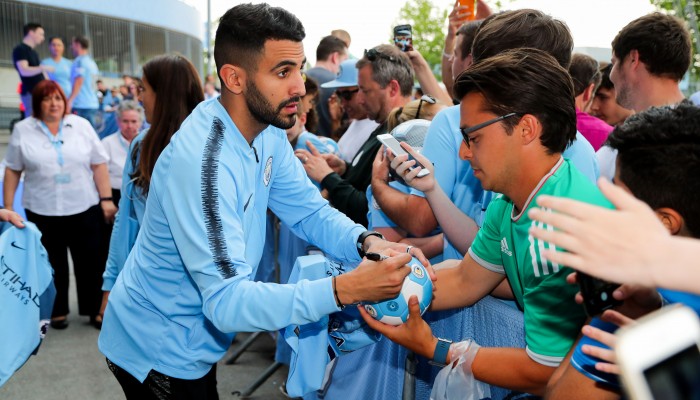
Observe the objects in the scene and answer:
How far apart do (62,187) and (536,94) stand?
503 centimetres

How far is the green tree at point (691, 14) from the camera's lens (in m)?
9.42

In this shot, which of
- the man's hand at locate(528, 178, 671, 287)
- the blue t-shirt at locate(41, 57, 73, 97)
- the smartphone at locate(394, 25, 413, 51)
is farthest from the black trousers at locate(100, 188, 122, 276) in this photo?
the blue t-shirt at locate(41, 57, 73, 97)

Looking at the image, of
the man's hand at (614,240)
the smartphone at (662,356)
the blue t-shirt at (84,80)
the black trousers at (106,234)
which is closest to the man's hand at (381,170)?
the man's hand at (614,240)

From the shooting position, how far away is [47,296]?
13.7 ft

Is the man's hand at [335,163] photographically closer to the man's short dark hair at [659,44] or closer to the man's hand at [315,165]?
the man's hand at [315,165]

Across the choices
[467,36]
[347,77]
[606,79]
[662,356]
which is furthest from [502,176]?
[606,79]

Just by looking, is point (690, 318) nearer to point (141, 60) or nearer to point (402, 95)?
point (402, 95)

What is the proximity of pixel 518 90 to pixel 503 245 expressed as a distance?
559 mm

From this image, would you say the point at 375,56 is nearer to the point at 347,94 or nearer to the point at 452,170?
the point at 347,94

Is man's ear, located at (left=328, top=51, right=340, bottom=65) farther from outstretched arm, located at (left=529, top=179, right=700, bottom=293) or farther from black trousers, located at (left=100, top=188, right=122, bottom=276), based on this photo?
outstretched arm, located at (left=529, top=179, right=700, bottom=293)

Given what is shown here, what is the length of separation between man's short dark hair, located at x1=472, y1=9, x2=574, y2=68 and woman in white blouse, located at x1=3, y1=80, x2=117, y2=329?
4497 millimetres

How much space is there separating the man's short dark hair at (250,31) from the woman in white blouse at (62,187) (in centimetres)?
405

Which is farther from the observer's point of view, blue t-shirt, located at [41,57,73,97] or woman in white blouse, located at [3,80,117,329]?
blue t-shirt, located at [41,57,73,97]

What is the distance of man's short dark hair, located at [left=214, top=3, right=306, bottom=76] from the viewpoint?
96.3 inches
